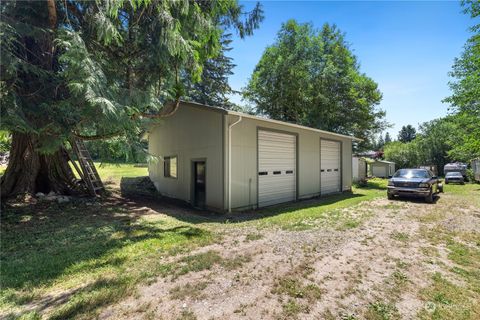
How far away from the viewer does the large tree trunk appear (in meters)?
9.00

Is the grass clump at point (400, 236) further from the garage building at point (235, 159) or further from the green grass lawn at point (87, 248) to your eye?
the garage building at point (235, 159)

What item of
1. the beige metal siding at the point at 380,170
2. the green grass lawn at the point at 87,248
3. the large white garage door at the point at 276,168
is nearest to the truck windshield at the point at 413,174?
the large white garage door at the point at 276,168

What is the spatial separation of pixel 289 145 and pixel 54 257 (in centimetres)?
933

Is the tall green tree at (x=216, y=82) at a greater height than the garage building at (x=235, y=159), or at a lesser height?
greater

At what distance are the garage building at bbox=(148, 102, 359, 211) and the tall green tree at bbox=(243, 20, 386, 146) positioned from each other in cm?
808

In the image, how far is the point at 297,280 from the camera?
3678 mm

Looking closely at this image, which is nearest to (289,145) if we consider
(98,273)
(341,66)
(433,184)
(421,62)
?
(421,62)

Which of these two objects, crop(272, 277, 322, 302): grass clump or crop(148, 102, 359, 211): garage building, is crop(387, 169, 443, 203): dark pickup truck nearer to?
crop(148, 102, 359, 211): garage building

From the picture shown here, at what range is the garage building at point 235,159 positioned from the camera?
8.83 m

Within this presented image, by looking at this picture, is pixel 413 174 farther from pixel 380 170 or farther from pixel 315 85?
pixel 380 170

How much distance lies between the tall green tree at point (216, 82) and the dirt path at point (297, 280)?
64.6ft

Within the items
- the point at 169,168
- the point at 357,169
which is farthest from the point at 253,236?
the point at 357,169

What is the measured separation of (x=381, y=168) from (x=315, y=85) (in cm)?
1512

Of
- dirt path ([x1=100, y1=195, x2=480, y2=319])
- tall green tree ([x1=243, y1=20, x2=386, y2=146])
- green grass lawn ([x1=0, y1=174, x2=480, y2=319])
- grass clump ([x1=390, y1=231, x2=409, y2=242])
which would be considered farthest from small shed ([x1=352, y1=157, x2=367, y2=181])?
dirt path ([x1=100, y1=195, x2=480, y2=319])
